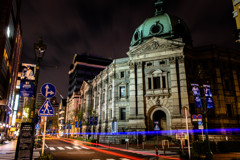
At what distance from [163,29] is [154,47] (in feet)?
17.3

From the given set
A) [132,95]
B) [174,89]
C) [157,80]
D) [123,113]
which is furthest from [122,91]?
[174,89]

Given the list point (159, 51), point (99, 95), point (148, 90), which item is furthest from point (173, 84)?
point (99, 95)

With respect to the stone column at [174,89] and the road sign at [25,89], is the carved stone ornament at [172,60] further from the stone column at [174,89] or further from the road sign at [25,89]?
the road sign at [25,89]

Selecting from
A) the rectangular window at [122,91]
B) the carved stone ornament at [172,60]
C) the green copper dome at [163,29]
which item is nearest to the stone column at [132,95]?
the rectangular window at [122,91]

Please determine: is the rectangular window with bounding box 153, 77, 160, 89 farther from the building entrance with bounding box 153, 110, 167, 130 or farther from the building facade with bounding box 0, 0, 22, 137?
the building facade with bounding box 0, 0, 22, 137

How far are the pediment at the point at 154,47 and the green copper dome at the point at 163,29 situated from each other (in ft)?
9.25

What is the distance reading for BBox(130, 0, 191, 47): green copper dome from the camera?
37594 mm

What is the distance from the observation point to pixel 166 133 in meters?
31.7

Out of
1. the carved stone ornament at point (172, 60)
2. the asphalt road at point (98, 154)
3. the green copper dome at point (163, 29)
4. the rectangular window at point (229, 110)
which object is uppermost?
the green copper dome at point (163, 29)

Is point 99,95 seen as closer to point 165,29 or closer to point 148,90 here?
point 148,90

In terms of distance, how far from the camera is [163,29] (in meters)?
38.0

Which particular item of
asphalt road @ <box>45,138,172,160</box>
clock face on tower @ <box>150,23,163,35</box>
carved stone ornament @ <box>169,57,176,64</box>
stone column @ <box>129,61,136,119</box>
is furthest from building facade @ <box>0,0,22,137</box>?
carved stone ornament @ <box>169,57,176,64</box>

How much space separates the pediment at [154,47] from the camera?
33.9m

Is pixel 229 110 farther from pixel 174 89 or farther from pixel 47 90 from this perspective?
pixel 47 90
